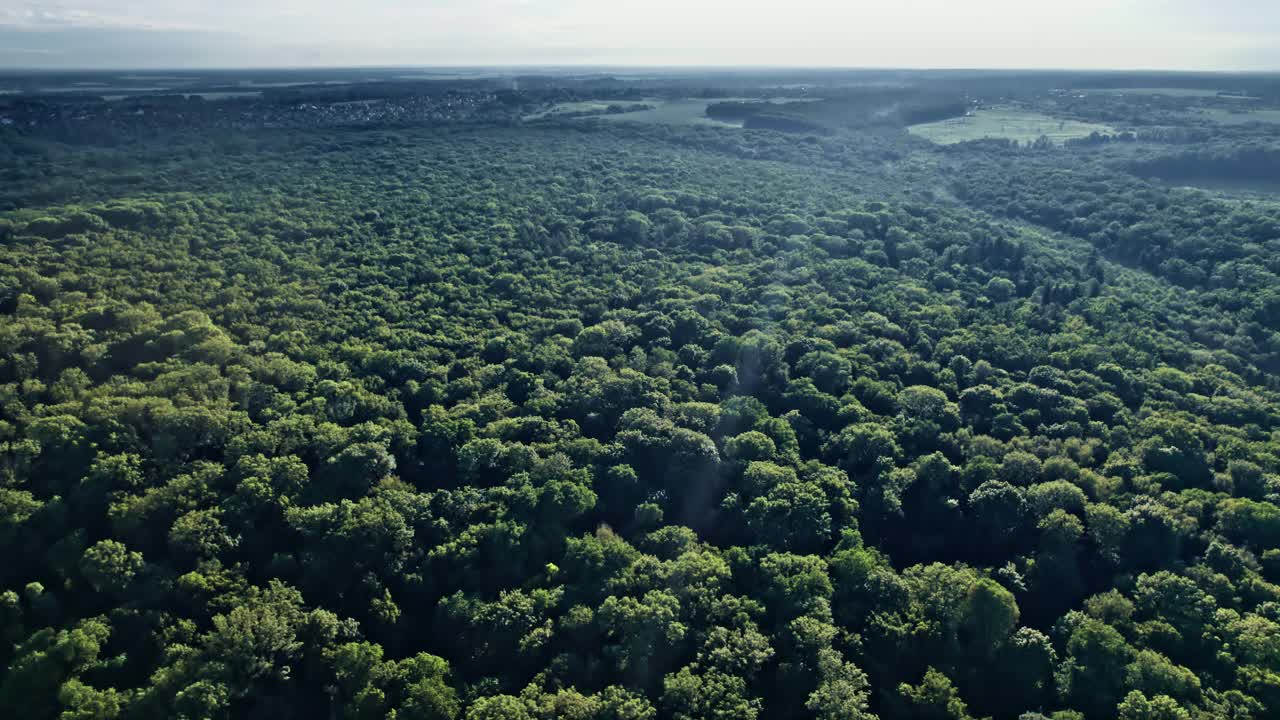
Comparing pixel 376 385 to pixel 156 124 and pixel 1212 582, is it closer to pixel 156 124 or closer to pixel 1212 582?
pixel 1212 582

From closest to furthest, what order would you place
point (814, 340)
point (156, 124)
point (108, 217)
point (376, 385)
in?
point (376, 385) < point (814, 340) < point (108, 217) < point (156, 124)

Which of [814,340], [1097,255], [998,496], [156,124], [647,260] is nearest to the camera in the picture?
[998,496]

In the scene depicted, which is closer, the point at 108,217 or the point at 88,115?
the point at 108,217

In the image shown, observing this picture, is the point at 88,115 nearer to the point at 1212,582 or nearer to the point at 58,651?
the point at 58,651

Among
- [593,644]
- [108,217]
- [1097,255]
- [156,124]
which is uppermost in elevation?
[156,124]

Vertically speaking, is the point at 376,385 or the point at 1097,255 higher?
the point at 1097,255

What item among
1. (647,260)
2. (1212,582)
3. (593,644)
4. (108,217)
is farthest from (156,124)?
(1212,582)

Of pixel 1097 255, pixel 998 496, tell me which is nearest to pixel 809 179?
pixel 1097 255
